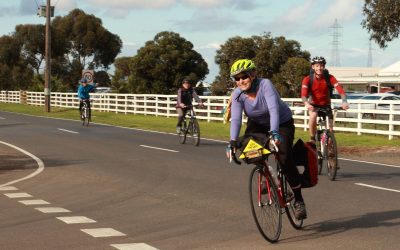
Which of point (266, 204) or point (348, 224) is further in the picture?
point (348, 224)

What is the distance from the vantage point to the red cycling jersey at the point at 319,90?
12047 mm

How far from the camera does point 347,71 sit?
101500 millimetres

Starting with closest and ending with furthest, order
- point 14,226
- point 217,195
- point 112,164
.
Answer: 1. point 14,226
2. point 217,195
3. point 112,164

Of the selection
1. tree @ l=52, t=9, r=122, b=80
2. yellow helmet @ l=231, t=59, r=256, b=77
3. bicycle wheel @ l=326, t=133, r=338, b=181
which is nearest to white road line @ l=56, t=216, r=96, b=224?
yellow helmet @ l=231, t=59, r=256, b=77

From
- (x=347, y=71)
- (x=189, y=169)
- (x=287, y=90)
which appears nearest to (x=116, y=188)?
(x=189, y=169)

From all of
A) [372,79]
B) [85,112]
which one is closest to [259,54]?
[85,112]

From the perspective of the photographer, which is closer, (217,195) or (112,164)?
(217,195)

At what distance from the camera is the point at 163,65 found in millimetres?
54250

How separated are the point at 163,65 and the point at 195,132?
1350 inches

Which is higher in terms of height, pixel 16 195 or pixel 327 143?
pixel 327 143

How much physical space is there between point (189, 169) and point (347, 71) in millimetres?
89935

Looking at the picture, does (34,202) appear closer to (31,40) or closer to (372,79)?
(372,79)

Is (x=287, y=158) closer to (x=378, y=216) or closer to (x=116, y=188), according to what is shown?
(x=378, y=216)

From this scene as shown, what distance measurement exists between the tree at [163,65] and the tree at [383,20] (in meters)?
19.5
